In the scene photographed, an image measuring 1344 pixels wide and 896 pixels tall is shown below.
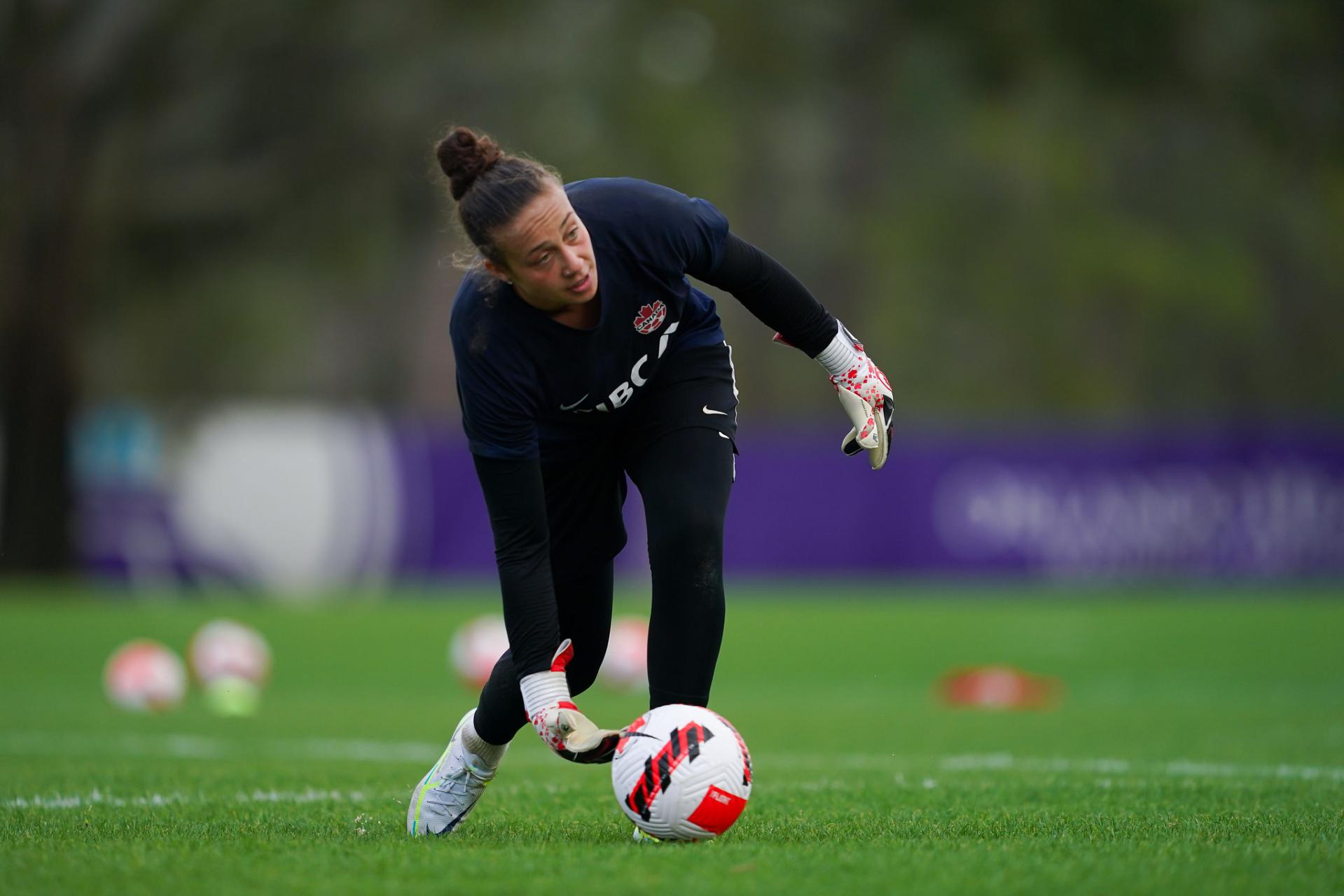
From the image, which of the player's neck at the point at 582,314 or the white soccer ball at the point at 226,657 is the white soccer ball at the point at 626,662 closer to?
the white soccer ball at the point at 226,657

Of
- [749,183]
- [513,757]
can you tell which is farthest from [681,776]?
[749,183]

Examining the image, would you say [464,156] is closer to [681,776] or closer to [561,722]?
[561,722]

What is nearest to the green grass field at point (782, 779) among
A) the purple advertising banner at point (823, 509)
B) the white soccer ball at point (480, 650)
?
the white soccer ball at point (480, 650)

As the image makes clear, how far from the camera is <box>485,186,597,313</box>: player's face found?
497 cm

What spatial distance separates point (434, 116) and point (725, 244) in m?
21.2

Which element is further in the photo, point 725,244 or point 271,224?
point 271,224

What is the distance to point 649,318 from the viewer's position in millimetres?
5395

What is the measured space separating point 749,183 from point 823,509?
1005 centimetres

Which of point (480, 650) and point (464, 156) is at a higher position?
point (464, 156)

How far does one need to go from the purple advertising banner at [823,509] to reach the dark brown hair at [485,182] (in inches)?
687

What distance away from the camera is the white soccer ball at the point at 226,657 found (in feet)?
41.1

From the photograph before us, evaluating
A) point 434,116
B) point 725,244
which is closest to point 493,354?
point 725,244

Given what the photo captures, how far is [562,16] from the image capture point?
27.9 metres

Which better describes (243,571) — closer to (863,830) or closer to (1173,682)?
(1173,682)
